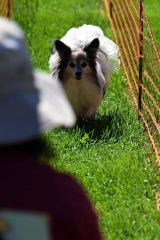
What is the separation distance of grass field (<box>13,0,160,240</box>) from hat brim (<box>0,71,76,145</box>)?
1.80m

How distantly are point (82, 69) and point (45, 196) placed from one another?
4.58m

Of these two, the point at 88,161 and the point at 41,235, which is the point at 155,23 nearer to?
the point at 88,161

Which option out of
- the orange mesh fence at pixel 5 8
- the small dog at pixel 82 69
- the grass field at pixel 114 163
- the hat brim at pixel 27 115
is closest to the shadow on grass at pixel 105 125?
the grass field at pixel 114 163

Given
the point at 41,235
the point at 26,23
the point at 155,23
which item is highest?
the point at 41,235

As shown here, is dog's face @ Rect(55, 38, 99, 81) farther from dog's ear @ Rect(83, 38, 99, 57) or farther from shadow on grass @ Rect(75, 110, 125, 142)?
shadow on grass @ Rect(75, 110, 125, 142)

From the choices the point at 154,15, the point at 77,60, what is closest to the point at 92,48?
the point at 77,60

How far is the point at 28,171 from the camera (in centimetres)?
135

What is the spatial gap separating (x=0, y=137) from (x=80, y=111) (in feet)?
15.7

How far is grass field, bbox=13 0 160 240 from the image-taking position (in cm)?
323

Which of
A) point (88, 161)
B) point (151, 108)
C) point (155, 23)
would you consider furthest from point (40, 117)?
point (155, 23)

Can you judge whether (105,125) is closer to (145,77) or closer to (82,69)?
(82,69)

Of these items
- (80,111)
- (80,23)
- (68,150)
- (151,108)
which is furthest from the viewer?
(80,23)

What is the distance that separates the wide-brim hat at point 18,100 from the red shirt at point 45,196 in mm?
74

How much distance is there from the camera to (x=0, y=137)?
1336mm
